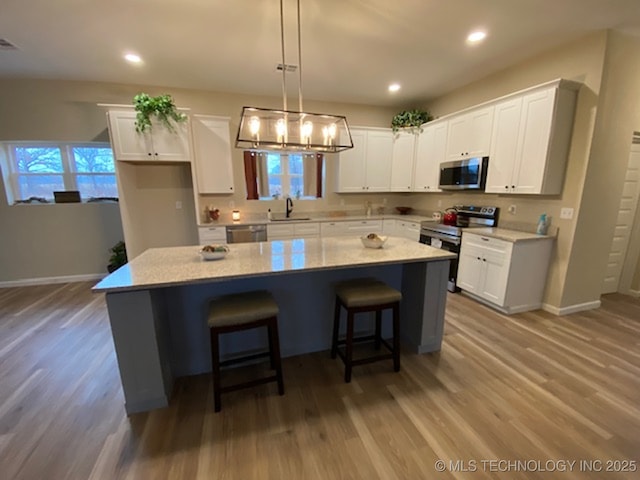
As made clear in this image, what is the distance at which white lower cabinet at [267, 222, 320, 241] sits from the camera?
4297 mm

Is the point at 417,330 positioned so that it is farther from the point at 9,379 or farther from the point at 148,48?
the point at 148,48

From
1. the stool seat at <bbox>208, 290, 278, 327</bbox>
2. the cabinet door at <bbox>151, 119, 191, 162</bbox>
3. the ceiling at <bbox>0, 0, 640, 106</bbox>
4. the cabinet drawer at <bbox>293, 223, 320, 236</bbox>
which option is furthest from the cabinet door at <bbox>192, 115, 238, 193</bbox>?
the stool seat at <bbox>208, 290, 278, 327</bbox>

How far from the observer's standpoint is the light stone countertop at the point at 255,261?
1.67m

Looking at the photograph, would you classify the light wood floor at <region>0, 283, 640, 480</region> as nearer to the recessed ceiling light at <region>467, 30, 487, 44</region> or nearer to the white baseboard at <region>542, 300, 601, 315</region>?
the white baseboard at <region>542, 300, 601, 315</region>

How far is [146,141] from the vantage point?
3650 millimetres

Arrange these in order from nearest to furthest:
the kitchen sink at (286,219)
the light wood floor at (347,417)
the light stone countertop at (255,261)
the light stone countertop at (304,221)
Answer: the light wood floor at (347,417), the light stone countertop at (255,261), the light stone countertop at (304,221), the kitchen sink at (286,219)

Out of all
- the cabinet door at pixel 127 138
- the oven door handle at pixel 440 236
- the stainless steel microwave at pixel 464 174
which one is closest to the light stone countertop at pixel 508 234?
the oven door handle at pixel 440 236

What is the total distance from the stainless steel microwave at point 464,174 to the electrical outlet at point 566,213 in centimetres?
89

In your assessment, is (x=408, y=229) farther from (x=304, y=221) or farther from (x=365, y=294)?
(x=365, y=294)

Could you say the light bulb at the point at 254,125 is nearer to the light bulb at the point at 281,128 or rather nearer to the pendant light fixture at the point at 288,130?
the pendant light fixture at the point at 288,130

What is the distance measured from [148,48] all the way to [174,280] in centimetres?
280

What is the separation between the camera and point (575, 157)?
9.59ft

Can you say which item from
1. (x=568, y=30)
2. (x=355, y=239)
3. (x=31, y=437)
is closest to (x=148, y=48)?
(x=355, y=239)

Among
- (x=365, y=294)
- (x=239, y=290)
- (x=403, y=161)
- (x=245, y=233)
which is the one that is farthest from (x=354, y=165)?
(x=239, y=290)
